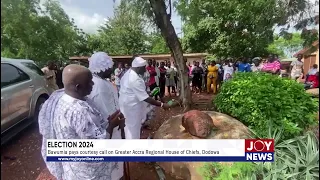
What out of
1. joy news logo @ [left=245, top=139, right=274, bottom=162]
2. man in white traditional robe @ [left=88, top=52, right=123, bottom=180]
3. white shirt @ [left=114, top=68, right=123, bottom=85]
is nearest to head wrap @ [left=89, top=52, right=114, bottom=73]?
man in white traditional robe @ [left=88, top=52, right=123, bottom=180]

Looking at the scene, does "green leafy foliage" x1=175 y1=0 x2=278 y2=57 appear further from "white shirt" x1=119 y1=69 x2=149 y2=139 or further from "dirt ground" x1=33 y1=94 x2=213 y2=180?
"dirt ground" x1=33 y1=94 x2=213 y2=180

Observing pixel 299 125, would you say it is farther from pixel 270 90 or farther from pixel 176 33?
pixel 176 33

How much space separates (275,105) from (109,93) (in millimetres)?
1638

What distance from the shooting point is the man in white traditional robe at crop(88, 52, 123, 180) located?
7.24ft

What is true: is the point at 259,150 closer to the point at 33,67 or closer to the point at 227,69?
the point at 227,69

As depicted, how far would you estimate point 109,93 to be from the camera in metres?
2.40

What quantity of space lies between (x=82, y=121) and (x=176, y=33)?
152 cm

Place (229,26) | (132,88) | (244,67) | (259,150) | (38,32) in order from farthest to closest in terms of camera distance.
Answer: (132,88) → (244,67) → (229,26) → (38,32) → (259,150)

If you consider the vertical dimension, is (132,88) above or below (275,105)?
above

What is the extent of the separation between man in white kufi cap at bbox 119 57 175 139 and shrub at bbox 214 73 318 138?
35.7 inches

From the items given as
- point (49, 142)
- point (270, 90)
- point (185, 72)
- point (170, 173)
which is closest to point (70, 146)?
point (49, 142)

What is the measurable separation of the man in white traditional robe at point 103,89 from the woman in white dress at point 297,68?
58.0 inches

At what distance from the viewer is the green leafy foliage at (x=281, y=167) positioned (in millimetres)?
2031

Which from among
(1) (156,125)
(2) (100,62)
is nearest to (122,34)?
(2) (100,62)
